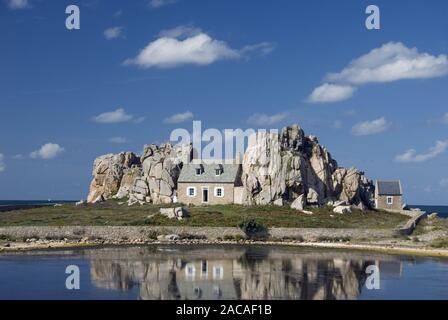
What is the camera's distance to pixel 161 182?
69688 mm

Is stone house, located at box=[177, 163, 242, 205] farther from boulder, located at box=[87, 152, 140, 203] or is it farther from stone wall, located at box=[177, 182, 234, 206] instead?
boulder, located at box=[87, 152, 140, 203]

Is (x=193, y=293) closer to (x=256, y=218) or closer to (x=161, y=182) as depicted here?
(x=256, y=218)

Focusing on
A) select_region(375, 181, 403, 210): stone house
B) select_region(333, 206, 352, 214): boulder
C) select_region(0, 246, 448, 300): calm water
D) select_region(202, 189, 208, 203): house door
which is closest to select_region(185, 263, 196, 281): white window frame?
select_region(0, 246, 448, 300): calm water

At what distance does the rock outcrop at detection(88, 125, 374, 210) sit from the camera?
212 feet

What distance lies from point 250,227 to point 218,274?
17567 mm

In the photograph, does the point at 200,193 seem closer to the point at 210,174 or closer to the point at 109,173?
the point at 210,174

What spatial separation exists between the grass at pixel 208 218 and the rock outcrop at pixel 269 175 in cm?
289

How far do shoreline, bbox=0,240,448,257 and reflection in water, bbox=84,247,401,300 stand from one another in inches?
121

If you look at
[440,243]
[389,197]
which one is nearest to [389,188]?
[389,197]

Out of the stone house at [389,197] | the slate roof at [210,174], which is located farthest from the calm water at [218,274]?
the stone house at [389,197]

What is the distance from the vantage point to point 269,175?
212 feet
